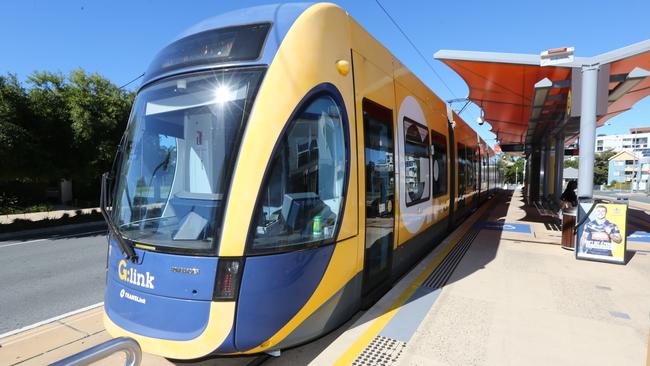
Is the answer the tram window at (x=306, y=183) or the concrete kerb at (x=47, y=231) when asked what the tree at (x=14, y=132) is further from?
the tram window at (x=306, y=183)

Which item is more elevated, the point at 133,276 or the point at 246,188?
the point at 246,188

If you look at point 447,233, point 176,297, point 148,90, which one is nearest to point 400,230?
point 176,297

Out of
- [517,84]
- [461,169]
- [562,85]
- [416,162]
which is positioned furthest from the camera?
[517,84]

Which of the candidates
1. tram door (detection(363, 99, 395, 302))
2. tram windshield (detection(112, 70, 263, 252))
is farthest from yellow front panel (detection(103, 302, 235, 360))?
tram door (detection(363, 99, 395, 302))

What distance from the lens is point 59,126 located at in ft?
41.5

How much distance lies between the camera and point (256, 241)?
2.63m

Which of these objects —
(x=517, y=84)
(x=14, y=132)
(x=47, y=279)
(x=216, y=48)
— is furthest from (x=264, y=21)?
(x=14, y=132)

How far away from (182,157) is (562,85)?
838 centimetres

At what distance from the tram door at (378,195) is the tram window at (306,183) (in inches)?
21.7

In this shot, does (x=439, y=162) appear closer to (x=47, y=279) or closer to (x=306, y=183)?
(x=306, y=183)

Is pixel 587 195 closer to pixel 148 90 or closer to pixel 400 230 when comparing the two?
pixel 400 230

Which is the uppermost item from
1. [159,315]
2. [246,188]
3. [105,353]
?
[246,188]

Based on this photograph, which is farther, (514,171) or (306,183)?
(514,171)

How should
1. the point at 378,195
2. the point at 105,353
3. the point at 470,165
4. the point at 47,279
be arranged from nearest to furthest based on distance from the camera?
the point at 105,353
the point at 378,195
the point at 47,279
the point at 470,165
